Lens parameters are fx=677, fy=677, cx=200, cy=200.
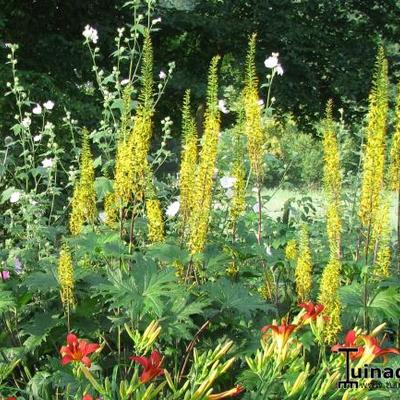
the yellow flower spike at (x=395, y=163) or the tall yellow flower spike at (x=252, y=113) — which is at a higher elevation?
the tall yellow flower spike at (x=252, y=113)

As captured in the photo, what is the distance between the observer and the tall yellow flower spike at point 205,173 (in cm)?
316

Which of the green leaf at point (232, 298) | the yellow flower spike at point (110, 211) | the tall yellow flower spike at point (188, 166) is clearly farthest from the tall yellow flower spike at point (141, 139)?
the yellow flower spike at point (110, 211)

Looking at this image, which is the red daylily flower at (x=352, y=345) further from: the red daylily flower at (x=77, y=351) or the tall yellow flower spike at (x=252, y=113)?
the tall yellow flower spike at (x=252, y=113)

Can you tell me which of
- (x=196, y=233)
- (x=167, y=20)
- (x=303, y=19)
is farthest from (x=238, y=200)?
(x=303, y=19)

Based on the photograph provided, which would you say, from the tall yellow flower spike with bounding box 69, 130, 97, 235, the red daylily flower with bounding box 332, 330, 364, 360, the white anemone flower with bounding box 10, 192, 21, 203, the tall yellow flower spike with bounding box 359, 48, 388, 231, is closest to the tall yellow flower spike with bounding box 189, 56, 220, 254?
the tall yellow flower spike with bounding box 69, 130, 97, 235

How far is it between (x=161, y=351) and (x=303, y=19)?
9.07 metres

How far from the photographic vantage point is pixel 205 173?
3.20 meters

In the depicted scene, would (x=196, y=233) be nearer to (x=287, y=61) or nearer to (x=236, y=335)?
(x=236, y=335)

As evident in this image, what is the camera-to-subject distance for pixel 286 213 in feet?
16.8

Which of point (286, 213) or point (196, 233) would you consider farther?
point (286, 213)

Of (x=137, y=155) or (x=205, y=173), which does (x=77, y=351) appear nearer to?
(x=137, y=155)

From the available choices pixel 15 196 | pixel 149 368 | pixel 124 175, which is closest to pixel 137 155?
pixel 124 175

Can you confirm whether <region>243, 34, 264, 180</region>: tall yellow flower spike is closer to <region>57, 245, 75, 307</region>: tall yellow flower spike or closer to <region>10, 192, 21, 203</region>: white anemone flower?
<region>57, 245, 75, 307</region>: tall yellow flower spike

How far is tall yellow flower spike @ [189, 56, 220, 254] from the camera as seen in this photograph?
3.16m
